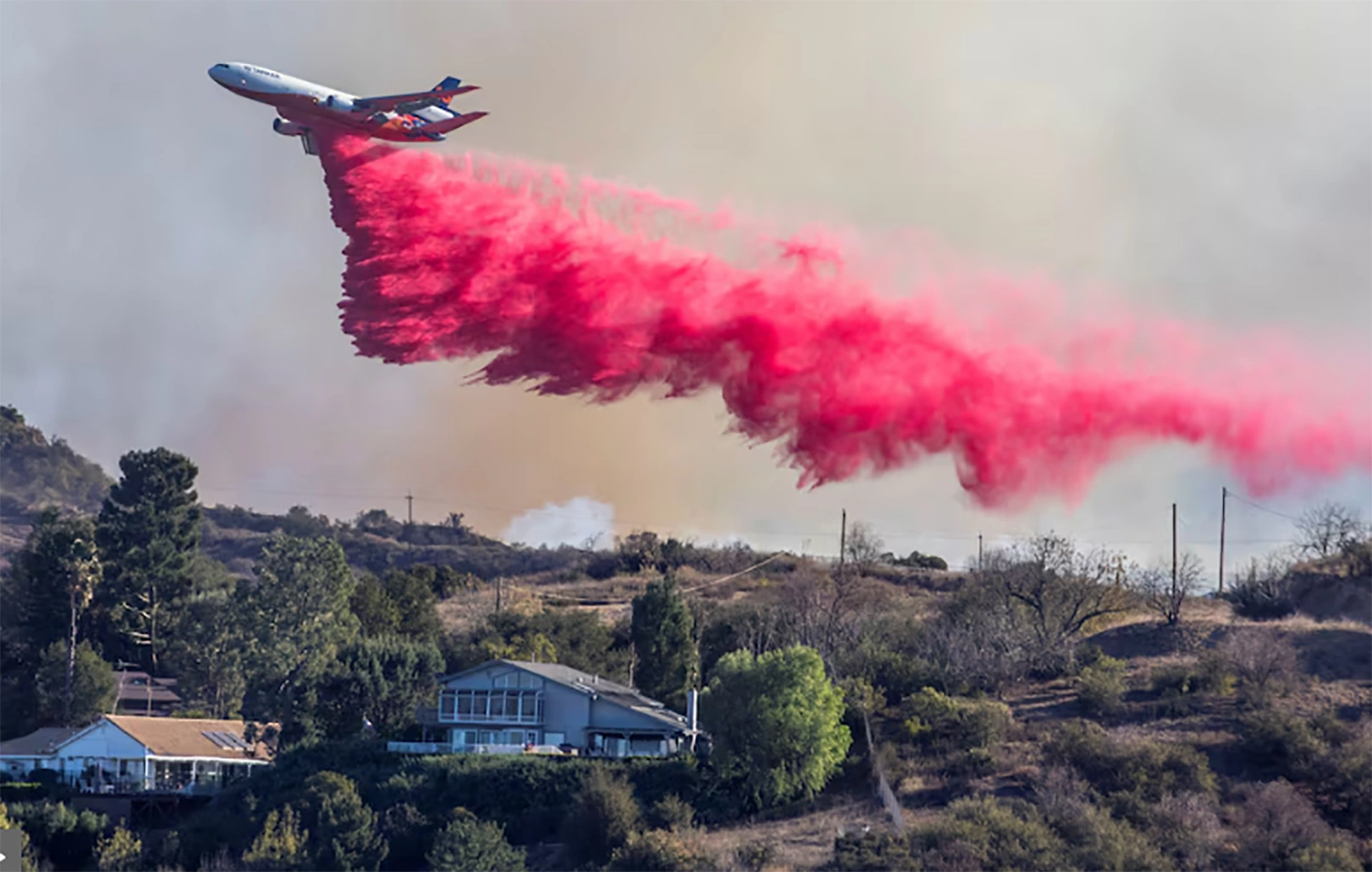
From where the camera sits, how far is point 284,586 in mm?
84000

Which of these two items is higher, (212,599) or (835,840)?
(212,599)

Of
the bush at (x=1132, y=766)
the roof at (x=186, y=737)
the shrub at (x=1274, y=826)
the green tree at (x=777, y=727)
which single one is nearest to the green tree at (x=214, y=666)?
the roof at (x=186, y=737)

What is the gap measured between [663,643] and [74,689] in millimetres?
34649

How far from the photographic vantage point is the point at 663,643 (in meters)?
78.4

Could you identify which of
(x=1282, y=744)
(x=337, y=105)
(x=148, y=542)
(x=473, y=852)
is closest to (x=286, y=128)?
(x=337, y=105)

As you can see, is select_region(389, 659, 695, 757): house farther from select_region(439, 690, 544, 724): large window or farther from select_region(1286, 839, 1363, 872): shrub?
select_region(1286, 839, 1363, 872): shrub

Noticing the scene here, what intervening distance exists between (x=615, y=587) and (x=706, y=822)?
6595 cm

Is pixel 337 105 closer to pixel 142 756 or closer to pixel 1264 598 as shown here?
pixel 142 756

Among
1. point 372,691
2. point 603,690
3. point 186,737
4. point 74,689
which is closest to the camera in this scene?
point 603,690

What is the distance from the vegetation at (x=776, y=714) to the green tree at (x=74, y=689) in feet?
0.67

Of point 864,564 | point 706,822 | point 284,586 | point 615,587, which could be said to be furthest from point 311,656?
point 864,564

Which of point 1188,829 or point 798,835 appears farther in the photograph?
point 798,835

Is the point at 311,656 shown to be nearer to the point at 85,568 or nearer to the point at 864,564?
the point at 85,568

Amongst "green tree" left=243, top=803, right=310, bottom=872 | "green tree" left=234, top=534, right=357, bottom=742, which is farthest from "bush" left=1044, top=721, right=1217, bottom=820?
"green tree" left=234, top=534, right=357, bottom=742
